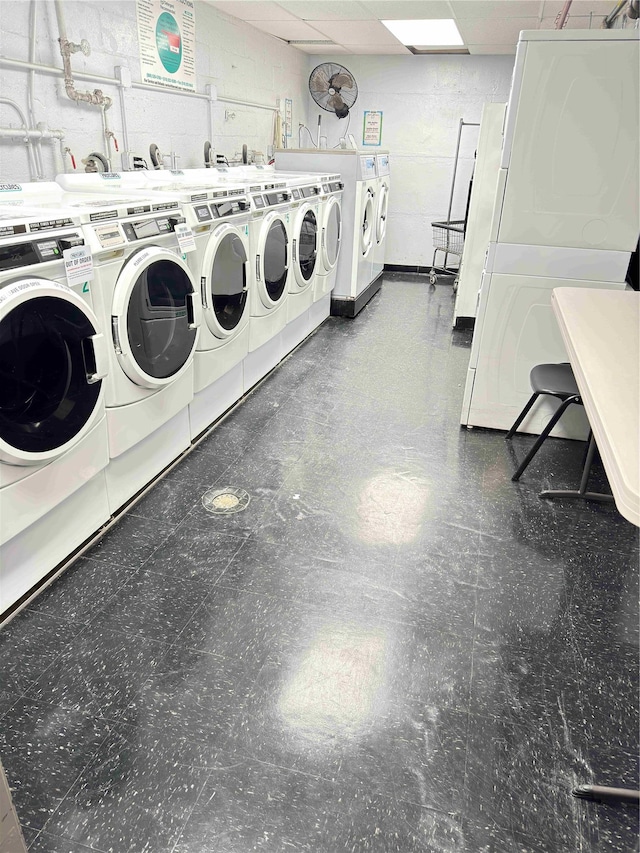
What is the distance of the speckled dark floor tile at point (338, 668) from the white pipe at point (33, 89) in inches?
65.7

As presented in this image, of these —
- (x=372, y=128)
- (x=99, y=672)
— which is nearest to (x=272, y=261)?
(x=99, y=672)

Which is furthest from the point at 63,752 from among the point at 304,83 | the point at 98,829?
the point at 304,83

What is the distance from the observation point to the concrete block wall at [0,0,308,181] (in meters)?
2.80

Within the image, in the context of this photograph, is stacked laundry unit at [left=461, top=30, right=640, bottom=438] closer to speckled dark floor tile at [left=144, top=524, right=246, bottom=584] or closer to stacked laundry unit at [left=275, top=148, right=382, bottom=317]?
speckled dark floor tile at [left=144, top=524, right=246, bottom=584]

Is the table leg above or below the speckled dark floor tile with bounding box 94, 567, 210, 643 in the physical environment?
above

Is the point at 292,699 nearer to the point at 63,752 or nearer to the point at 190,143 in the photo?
the point at 63,752

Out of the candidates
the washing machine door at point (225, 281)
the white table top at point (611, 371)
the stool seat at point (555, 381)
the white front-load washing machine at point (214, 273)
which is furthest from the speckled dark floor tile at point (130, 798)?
the stool seat at point (555, 381)

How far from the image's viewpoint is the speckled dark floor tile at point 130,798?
1331 mm

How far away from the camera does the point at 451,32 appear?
17.4ft

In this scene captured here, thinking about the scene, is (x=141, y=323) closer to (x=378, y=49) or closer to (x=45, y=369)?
(x=45, y=369)

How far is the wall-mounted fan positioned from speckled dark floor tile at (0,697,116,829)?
20.2 ft

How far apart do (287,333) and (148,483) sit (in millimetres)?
1980

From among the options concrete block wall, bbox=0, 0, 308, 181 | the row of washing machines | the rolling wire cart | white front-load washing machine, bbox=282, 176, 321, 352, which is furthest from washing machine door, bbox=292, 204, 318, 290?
the rolling wire cart

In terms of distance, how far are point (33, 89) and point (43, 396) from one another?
197 centimetres
